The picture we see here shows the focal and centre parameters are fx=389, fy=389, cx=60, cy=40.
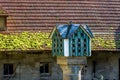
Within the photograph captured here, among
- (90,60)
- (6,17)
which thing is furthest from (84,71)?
(6,17)

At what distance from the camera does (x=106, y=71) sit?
860 inches

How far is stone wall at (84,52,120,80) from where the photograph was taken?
21719 mm

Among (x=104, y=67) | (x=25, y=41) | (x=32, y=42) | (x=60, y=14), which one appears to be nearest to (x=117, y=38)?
(x=104, y=67)

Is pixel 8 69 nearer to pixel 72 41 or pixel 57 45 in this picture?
pixel 57 45

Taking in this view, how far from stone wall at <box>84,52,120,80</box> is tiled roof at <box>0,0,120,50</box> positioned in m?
1.22

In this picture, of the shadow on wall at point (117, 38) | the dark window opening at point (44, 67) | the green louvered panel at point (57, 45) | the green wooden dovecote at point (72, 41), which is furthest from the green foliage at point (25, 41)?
the green wooden dovecote at point (72, 41)

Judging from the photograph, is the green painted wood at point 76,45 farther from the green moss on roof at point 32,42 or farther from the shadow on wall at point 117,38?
the shadow on wall at point 117,38

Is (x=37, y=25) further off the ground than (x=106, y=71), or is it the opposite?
(x=37, y=25)

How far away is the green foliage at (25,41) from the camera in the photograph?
1995 centimetres

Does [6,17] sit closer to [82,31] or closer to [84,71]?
[84,71]

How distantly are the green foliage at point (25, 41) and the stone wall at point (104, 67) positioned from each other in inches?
117

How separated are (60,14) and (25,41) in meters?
3.10

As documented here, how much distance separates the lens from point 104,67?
21812 millimetres

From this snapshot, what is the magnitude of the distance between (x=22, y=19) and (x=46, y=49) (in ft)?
8.77
